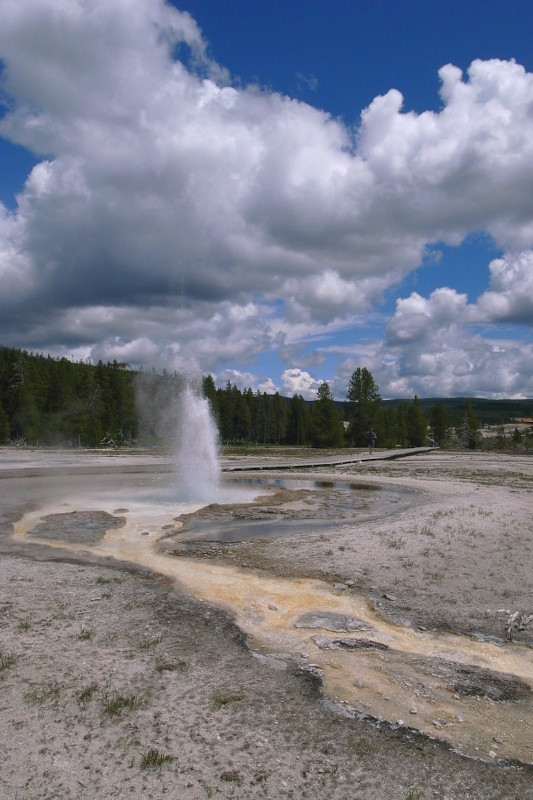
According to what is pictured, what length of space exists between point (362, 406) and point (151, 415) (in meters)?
38.0

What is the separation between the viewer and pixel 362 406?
248 feet

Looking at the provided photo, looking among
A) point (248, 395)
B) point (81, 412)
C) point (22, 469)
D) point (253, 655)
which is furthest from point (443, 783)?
point (248, 395)

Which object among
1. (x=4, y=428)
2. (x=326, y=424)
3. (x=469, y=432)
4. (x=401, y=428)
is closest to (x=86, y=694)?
(x=326, y=424)

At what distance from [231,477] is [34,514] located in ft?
48.7

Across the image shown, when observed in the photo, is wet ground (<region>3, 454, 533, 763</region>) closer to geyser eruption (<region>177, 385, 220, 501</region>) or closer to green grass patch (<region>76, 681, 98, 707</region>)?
green grass patch (<region>76, 681, 98, 707</region>)

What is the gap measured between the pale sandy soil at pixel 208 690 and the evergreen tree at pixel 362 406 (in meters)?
63.5

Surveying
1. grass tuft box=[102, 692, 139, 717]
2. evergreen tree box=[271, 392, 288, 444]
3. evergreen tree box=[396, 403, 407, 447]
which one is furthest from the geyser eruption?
evergreen tree box=[271, 392, 288, 444]

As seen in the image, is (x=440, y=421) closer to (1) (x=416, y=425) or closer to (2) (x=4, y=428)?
(1) (x=416, y=425)

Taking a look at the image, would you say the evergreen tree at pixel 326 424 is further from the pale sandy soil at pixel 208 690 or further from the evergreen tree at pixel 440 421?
the pale sandy soil at pixel 208 690

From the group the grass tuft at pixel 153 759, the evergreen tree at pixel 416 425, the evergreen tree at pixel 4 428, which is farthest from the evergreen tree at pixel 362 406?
the grass tuft at pixel 153 759

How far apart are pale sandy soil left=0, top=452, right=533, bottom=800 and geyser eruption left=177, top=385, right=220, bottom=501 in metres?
14.5

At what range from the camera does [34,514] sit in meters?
18.1

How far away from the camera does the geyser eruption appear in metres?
26.8

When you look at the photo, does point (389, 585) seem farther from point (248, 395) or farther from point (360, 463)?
point (248, 395)
